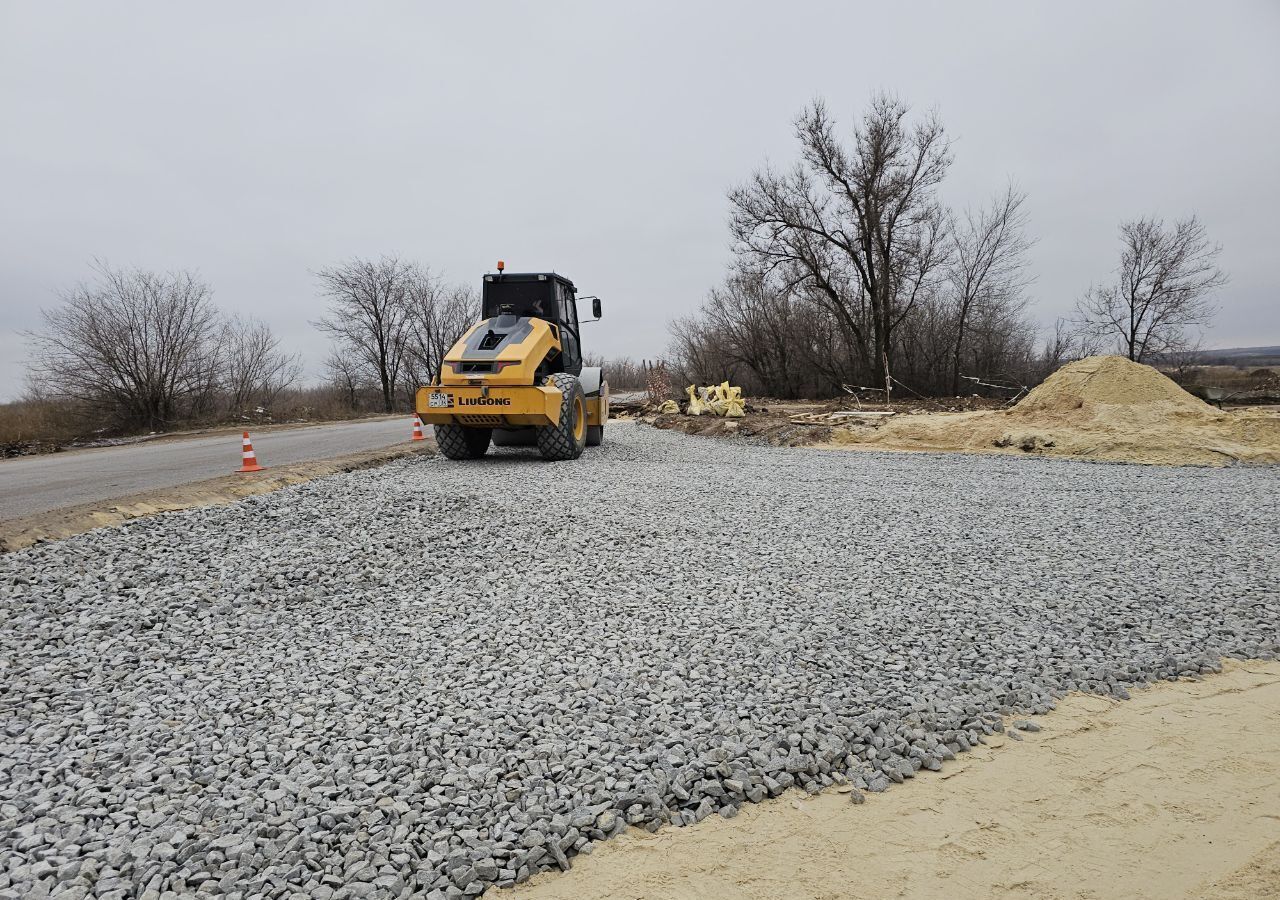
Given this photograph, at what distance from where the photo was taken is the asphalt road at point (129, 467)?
25.4 ft

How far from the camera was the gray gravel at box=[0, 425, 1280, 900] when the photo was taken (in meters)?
2.38

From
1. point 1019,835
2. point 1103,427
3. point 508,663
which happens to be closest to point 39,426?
point 508,663

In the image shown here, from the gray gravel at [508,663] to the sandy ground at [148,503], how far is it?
1.67 ft

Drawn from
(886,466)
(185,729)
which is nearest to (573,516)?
(185,729)

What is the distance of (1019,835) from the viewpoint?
2.38 m

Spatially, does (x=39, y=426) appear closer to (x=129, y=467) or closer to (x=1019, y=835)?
(x=129, y=467)

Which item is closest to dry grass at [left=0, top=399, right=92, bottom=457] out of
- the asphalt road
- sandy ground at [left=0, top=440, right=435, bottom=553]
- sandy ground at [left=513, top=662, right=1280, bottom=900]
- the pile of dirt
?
the asphalt road

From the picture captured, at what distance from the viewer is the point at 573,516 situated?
6578mm

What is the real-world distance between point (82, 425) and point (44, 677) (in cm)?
2181

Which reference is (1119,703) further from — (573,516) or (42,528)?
(42,528)

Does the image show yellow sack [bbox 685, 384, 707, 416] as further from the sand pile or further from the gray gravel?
the gray gravel

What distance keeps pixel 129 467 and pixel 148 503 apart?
5286mm

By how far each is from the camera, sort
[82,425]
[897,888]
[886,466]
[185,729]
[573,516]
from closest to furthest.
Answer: [897,888] → [185,729] → [573,516] → [886,466] → [82,425]

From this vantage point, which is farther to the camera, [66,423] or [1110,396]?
[66,423]
